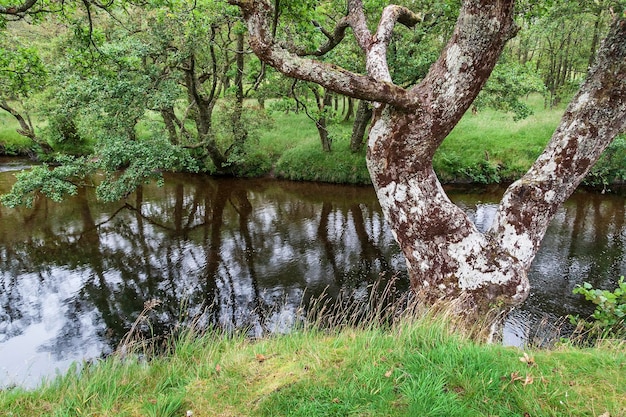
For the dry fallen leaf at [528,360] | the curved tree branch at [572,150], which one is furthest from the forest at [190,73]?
the dry fallen leaf at [528,360]

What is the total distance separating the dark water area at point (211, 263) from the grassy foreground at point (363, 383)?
88.1 inches

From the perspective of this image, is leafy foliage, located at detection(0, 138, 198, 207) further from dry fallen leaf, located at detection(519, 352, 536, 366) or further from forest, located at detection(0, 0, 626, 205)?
dry fallen leaf, located at detection(519, 352, 536, 366)

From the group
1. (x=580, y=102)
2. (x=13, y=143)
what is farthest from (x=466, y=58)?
(x=13, y=143)

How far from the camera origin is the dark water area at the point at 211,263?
9.03m

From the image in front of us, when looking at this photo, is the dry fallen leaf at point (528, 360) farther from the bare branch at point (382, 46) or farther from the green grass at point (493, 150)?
the green grass at point (493, 150)

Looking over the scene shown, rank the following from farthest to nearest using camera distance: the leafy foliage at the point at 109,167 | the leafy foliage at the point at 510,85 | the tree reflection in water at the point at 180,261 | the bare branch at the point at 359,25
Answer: the leafy foliage at the point at 510,85 < the leafy foliage at the point at 109,167 < the tree reflection in water at the point at 180,261 < the bare branch at the point at 359,25

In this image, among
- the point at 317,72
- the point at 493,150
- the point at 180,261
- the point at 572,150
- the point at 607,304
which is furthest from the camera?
the point at 493,150

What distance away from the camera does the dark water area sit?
9.03 meters

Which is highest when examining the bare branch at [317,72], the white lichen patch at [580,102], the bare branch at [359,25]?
the bare branch at [359,25]

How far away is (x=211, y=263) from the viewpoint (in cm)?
1234

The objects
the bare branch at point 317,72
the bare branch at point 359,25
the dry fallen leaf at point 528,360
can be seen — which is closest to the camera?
the dry fallen leaf at point 528,360

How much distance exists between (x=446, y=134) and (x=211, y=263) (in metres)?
9.08

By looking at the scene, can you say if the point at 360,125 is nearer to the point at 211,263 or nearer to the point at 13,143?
the point at 211,263

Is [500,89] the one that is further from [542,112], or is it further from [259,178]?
[259,178]
